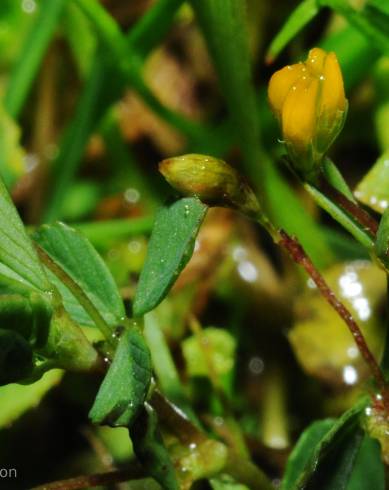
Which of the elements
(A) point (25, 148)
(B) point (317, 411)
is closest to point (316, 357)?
(B) point (317, 411)

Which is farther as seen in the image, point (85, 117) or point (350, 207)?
point (85, 117)

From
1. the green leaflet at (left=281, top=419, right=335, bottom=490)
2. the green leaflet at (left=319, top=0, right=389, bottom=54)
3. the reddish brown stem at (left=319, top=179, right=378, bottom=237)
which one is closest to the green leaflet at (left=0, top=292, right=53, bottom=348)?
the reddish brown stem at (left=319, top=179, right=378, bottom=237)

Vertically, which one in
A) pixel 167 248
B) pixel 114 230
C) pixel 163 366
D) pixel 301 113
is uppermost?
pixel 301 113

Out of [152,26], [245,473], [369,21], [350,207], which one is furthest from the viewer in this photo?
[152,26]

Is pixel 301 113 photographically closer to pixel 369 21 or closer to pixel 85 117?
pixel 369 21

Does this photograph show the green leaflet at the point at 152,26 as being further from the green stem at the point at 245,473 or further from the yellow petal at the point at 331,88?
the green stem at the point at 245,473

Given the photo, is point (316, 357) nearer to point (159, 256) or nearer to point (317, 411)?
point (317, 411)

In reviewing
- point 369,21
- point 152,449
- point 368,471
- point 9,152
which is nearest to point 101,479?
point 152,449
